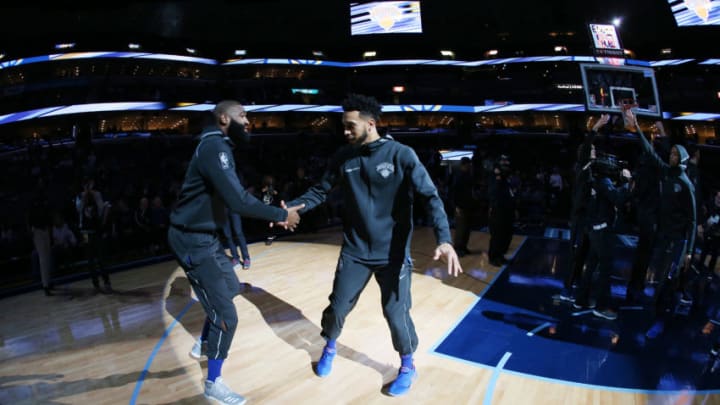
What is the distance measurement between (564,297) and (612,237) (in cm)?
104

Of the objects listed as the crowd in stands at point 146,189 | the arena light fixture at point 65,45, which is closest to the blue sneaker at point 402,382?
the crowd in stands at point 146,189

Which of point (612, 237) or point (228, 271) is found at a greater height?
point (228, 271)

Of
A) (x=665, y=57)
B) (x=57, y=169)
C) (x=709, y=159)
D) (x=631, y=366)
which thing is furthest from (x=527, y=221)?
(x=665, y=57)

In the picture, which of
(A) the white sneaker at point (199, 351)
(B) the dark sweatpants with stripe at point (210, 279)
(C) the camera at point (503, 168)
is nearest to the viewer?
(B) the dark sweatpants with stripe at point (210, 279)

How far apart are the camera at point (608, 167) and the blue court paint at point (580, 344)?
1.49 metres

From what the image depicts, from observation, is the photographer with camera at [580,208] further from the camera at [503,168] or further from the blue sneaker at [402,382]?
the blue sneaker at [402,382]

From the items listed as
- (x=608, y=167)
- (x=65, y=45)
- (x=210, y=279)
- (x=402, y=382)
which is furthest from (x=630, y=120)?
(x=65, y=45)

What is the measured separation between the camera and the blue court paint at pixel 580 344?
3309 mm

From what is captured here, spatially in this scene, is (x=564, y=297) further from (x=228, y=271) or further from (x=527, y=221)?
(x=527, y=221)

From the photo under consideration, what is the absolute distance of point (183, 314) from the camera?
184 inches

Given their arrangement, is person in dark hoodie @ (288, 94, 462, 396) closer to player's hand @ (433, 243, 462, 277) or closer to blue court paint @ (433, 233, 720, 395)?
player's hand @ (433, 243, 462, 277)

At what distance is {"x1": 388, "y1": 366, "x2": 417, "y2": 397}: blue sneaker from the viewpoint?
3.02 meters

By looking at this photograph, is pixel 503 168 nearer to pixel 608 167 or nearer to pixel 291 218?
pixel 608 167

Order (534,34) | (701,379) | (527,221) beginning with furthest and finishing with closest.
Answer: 1. (534,34)
2. (527,221)
3. (701,379)
